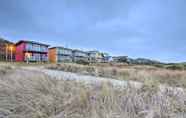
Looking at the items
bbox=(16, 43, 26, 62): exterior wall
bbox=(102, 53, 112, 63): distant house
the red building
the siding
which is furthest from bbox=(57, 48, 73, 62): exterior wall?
bbox=(102, 53, 112, 63): distant house

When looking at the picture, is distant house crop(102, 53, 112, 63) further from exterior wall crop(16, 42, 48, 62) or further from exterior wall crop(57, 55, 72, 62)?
exterior wall crop(16, 42, 48, 62)

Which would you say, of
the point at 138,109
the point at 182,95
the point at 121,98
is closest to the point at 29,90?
the point at 121,98

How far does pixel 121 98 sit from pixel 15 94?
1.53 metres

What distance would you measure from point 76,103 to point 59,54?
154 ft

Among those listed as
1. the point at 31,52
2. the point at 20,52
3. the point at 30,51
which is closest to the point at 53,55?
the point at 31,52

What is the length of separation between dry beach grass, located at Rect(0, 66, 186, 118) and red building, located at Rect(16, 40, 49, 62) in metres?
35.7

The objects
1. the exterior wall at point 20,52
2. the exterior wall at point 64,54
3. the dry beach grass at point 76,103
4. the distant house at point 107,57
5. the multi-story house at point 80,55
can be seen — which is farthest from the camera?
the distant house at point 107,57

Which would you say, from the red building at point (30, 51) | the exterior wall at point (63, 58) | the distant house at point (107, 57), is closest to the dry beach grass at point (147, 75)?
the red building at point (30, 51)

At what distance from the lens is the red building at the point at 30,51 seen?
36.3 meters

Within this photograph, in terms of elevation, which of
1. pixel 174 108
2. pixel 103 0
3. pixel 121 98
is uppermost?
pixel 103 0

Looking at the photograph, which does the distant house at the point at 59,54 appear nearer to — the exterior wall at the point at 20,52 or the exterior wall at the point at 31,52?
the exterior wall at the point at 31,52

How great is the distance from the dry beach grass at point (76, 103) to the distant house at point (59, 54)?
44.4 metres

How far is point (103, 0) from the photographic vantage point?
12.5m

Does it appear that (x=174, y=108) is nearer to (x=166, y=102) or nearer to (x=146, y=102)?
(x=166, y=102)
